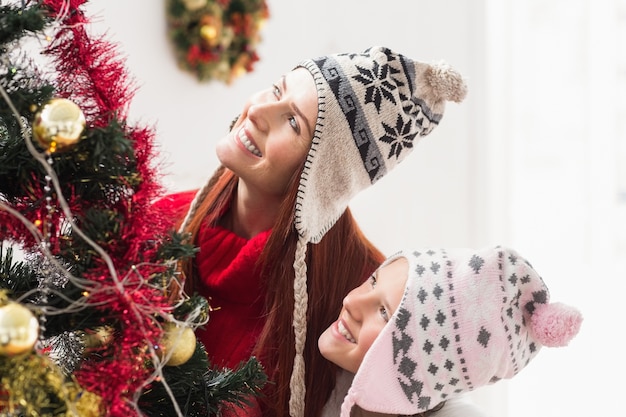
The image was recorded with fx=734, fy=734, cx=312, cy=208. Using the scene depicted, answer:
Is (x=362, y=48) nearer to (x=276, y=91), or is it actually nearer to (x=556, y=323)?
(x=276, y=91)

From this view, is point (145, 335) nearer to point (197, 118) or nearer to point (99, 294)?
point (99, 294)

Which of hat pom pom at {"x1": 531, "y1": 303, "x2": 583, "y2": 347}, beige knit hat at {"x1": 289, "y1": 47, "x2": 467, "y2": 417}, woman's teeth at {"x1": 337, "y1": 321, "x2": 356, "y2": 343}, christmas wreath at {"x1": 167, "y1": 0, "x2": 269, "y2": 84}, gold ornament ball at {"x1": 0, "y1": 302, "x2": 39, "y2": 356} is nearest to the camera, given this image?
gold ornament ball at {"x1": 0, "y1": 302, "x2": 39, "y2": 356}

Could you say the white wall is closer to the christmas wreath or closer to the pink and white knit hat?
the christmas wreath

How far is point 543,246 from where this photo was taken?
2564 millimetres

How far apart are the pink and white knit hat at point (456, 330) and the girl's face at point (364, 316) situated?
41 mm

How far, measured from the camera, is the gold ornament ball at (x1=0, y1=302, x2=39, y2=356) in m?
0.55

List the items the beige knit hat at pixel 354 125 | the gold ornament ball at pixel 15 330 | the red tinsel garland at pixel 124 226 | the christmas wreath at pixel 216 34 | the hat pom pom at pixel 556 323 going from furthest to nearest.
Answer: the christmas wreath at pixel 216 34, the beige knit hat at pixel 354 125, the hat pom pom at pixel 556 323, the red tinsel garland at pixel 124 226, the gold ornament ball at pixel 15 330

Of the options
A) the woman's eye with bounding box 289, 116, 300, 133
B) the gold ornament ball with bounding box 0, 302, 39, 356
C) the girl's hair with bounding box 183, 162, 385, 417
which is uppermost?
the gold ornament ball with bounding box 0, 302, 39, 356

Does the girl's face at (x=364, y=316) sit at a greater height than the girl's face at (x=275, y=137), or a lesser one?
lesser

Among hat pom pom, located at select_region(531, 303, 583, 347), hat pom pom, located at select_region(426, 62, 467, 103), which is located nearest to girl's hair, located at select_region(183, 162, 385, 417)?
hat pom pom, located at select_region(426, 62, 467, 103)

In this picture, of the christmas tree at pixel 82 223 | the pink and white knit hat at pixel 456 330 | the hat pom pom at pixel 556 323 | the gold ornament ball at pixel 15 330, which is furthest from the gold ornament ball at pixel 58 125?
the hat pom pom at pixel 556 323

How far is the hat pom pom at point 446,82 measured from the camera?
1.25 metres

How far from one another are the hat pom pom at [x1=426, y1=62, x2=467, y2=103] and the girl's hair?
0.28 m

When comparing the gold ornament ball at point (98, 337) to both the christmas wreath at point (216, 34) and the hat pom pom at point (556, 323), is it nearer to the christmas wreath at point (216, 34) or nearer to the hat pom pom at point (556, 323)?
the hat pom pom at point (556, 323)
